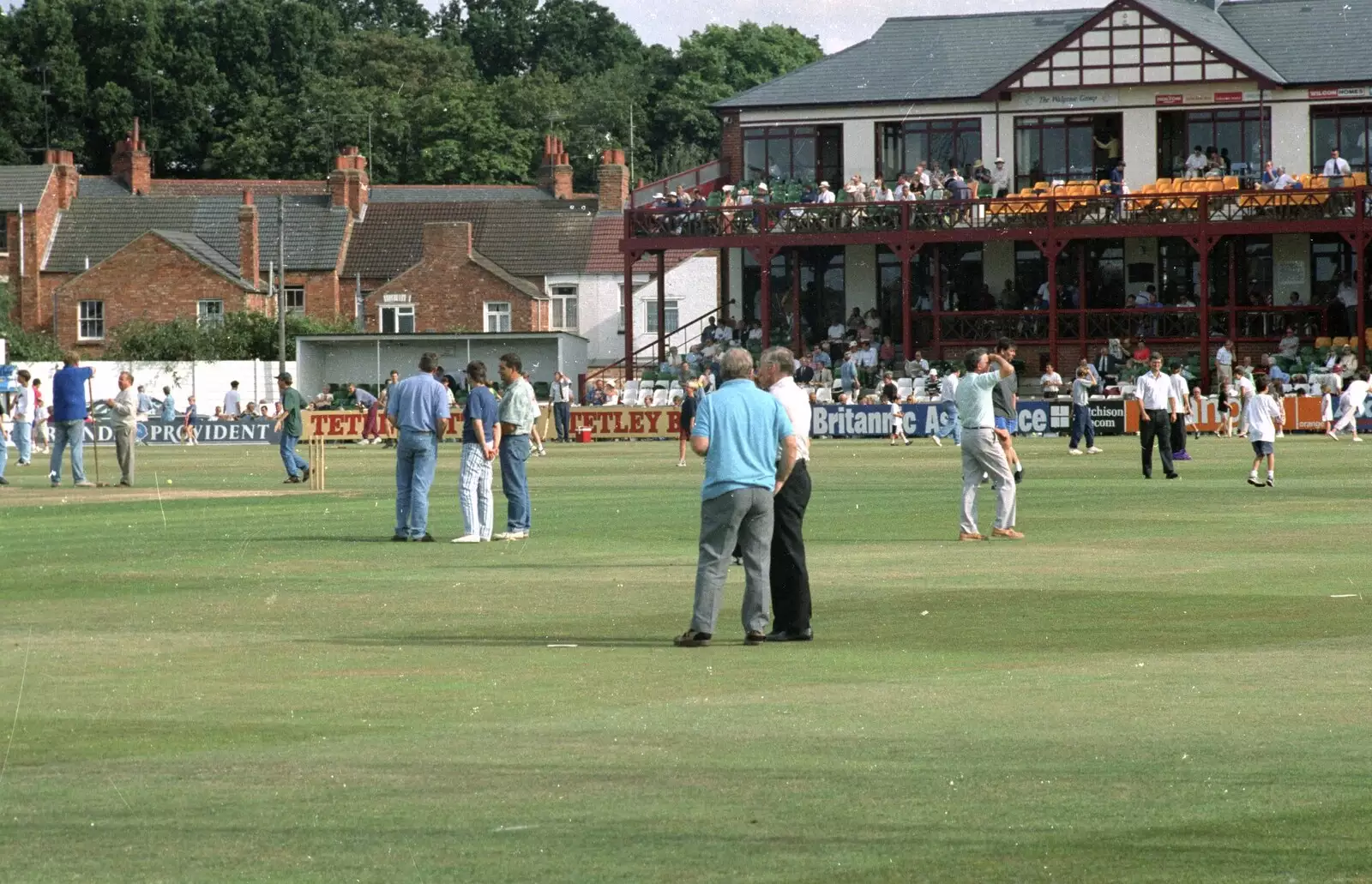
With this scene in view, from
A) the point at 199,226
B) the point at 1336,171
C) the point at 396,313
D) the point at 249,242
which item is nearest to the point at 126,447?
the point at 1336,171

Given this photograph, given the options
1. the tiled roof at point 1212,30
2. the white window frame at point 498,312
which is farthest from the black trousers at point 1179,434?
the white window frame at point 498,312

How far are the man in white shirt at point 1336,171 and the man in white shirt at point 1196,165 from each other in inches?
127

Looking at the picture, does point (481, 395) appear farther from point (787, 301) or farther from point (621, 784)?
point (787, 301)

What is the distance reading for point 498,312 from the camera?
81312 mm

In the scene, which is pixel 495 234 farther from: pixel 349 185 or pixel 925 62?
pixel 925 62

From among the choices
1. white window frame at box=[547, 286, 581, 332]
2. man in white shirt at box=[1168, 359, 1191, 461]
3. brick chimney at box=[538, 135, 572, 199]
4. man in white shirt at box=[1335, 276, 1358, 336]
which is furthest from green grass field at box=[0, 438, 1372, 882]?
brick chimney at box=[538, 135, 572, 199]

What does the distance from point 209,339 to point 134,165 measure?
750 inches

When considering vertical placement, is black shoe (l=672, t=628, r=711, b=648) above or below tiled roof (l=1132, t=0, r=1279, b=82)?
below

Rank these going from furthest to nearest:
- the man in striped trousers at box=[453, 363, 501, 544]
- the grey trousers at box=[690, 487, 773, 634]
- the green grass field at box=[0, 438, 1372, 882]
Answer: the man in striped trousers at box=[453, 363, 501, 544] < the grey trousers at box=[690, 487, 773, 634] < the green grass field at box=[0, 438, 1372, 882]

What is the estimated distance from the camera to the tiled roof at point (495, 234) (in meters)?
84.1

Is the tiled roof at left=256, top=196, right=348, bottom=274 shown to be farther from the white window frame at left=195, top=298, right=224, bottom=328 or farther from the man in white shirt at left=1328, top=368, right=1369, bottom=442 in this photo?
the man in white shirt at left=1328, top=368, right=1369, bottom=442

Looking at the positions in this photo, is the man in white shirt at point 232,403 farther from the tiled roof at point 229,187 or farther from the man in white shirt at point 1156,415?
the man in white shirt at point 1156,415

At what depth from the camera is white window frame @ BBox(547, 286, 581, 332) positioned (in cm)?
8381

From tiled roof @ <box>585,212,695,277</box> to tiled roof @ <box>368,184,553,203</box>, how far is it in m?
6.27
